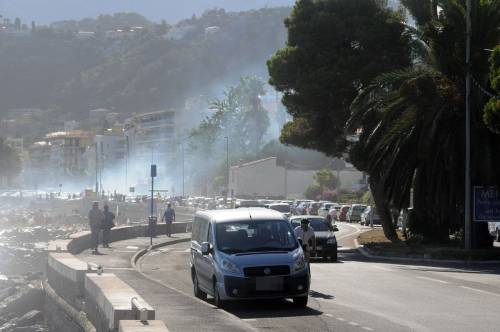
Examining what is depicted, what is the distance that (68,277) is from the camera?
78.8ft

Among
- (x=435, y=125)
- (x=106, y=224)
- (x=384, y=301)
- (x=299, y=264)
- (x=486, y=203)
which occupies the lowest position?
(x=384, y=301)

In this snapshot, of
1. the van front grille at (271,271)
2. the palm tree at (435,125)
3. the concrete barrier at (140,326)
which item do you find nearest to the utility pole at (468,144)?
the palm tree at (435,125)

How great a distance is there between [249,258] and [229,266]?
1.35 feet

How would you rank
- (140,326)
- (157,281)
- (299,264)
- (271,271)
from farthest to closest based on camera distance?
(157,281), (299,264), (271,271), (140,326)

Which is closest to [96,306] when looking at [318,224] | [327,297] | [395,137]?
[327,297]

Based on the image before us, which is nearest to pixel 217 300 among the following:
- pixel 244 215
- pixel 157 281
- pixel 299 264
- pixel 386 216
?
pixel 299 264

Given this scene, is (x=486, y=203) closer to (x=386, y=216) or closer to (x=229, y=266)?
(x=386, y=216)

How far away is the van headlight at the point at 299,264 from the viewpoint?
65.4 ft

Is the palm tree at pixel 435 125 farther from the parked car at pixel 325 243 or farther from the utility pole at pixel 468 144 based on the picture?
the parked car at pixel 325 243

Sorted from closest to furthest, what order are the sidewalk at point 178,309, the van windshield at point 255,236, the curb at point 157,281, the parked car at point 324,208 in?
the sidewalk at point 178,309, the curb at point 157,281, the van windshield at point 255,236, the parked car at point 324,208

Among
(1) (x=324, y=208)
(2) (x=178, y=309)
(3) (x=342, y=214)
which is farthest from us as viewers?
(3) (x=342, y=214)

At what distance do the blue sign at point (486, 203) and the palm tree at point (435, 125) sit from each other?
40 centimetres

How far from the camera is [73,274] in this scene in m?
23.1

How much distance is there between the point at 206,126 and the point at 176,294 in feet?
452
